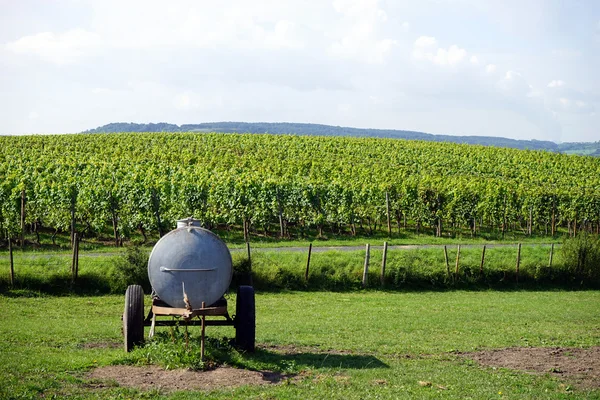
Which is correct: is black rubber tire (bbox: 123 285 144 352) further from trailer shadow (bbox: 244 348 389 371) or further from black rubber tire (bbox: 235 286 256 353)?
trailer shadow (bbox: 244 348 389 371)

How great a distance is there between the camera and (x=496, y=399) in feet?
40.3

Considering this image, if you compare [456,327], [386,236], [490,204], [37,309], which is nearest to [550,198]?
[490,204]

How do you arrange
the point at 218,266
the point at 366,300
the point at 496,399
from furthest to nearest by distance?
the point at 366,300 < the point at 218,266 < the point at 496,399

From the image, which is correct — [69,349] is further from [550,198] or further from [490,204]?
[550,198]

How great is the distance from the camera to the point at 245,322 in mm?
15086

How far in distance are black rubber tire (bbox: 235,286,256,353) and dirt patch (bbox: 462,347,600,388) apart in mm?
5593

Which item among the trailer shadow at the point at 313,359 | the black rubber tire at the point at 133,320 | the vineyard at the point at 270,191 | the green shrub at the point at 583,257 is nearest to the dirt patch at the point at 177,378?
the trailer shadow at the point at 313,359

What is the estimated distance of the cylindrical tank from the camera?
14.4 meters

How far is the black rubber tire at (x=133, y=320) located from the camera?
1477cm

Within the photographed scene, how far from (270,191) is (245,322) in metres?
31.2

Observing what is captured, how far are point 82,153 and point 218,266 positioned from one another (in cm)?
5646

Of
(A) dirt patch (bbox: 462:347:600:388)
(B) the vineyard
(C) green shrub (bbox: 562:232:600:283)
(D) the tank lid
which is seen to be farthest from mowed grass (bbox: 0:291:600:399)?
(B) the vineyard

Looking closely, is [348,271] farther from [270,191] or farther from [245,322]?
[245,322]

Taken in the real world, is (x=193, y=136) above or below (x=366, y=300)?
above
